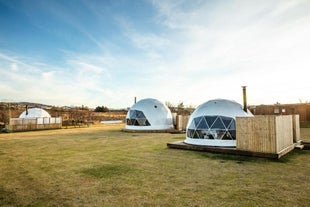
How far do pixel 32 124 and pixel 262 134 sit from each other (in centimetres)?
2439

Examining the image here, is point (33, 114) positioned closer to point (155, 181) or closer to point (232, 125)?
point (232, 125)

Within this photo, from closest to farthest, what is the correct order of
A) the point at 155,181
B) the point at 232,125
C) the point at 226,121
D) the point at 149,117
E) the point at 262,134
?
the point at 155,181, the point at 262,134, the point at 232,125, the point at 226,121, the point at 149,117

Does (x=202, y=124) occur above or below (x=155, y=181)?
Answer: above

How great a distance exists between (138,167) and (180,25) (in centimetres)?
843

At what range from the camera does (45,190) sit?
4.86m

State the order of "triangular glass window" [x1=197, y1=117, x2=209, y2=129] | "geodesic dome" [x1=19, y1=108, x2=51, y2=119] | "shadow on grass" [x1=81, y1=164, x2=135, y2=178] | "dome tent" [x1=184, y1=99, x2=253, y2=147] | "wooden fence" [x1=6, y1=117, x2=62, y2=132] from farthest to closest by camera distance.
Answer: "geodesic dome" [x1=19, y1=108, x2=51, y2=119] < "wooden fence" [x1=6, y1=117, x2=62, y2=132] < "triangular glass window" [x1=197, y1=117, x2=209, y2=129] < "dome tent" [x1=184, y1=99, x2=253, y2=147] < "shadow on grass" [x1=81, y1=164, x2=135, y2=178]

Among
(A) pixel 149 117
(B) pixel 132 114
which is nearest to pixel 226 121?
(A) pixel 149 117

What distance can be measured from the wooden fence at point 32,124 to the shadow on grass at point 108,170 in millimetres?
20550

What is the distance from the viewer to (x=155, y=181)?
542 cm

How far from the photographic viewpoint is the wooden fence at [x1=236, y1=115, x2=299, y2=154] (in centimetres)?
812

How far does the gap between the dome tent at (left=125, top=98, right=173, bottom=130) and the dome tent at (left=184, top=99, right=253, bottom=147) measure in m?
9.84

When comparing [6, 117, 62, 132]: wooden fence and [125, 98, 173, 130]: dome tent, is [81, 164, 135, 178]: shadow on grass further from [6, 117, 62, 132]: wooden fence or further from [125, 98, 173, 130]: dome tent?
[6, 117, 62, 132]: wooden fence

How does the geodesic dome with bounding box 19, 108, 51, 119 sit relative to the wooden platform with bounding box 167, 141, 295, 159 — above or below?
above

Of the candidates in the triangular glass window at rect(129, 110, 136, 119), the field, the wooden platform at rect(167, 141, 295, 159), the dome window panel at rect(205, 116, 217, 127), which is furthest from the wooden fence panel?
the triangular glass window at rect(129, 110, 136, 119)
